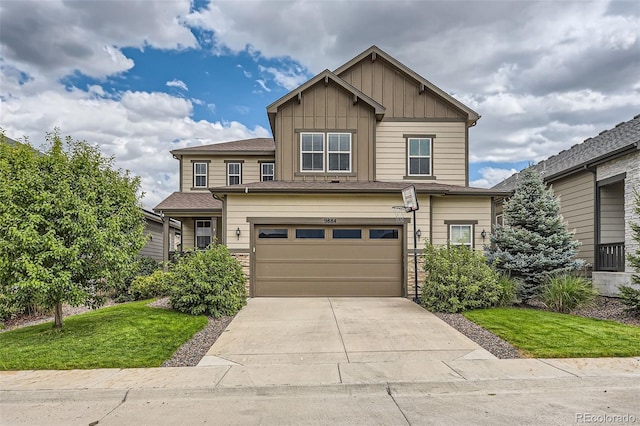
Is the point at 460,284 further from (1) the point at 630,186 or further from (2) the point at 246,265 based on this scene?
(2) the point at 246,265

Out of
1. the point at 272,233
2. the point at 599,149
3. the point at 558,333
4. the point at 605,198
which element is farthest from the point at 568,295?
the point at 272,233

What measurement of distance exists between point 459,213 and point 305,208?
5.12m

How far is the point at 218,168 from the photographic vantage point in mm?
19938

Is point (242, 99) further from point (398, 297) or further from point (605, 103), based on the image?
point (605, 103)

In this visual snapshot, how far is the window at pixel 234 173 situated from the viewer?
1983 cm

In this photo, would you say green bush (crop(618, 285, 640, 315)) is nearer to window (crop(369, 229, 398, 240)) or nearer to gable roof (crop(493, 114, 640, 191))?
gable roof (crop(493, 114, 640, 191))

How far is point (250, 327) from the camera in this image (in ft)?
29.9

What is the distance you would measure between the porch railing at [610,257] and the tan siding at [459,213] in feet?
10.5

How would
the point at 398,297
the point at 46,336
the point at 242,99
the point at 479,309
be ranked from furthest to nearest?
1. the point at 242,99
2. the point at 398,297
3. the point at 479,309
4. the point at 46,336

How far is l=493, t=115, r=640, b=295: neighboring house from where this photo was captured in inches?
462

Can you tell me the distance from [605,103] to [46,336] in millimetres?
24165

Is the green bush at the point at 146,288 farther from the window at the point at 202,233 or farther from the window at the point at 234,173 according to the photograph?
the window at the point at 234,173

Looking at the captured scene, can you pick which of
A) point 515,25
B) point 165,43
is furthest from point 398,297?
point 165,43

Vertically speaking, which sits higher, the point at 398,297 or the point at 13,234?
the point at 13,234
